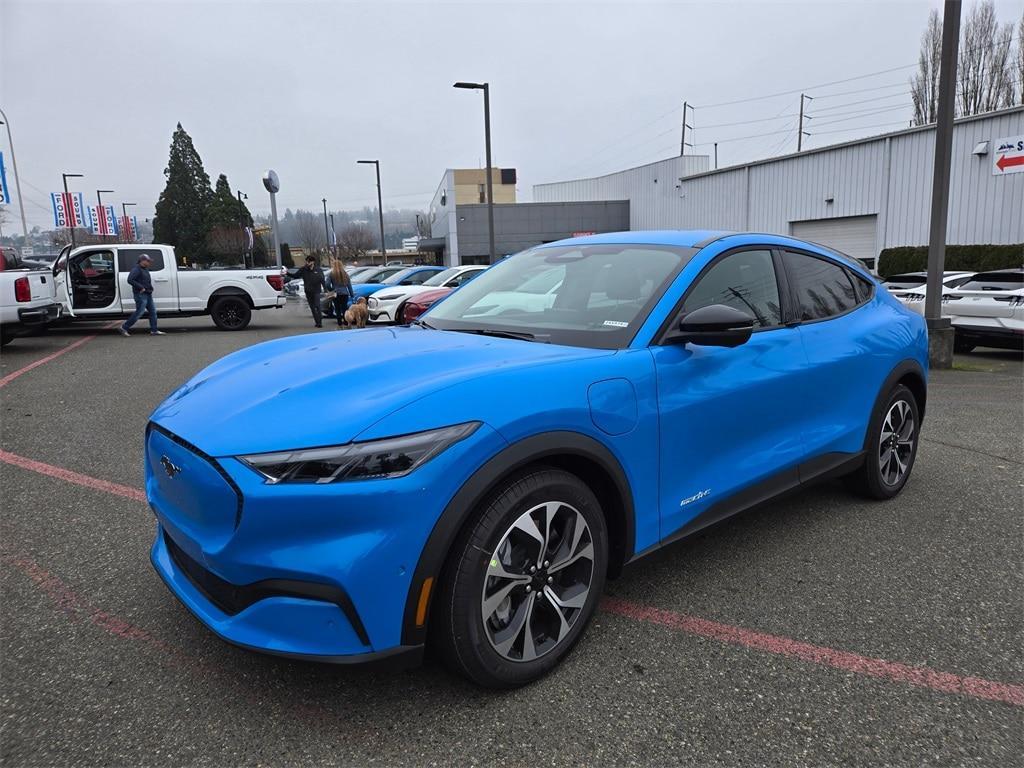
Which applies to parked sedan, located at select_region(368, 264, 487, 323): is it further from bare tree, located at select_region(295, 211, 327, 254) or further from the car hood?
bare tree, located at select_region(295, 211, 327, 254)

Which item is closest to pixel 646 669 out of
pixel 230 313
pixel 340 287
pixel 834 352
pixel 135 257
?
pixel 834 352

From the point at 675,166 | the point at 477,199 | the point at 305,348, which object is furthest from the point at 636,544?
the point at 477,199

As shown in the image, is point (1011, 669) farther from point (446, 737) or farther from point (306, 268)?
point (306, 268)

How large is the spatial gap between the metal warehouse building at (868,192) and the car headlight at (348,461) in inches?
845

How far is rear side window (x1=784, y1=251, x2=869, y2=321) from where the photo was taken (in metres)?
3.50

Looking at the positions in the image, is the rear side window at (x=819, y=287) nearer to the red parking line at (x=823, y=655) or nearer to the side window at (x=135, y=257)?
the red parking line at (x=823, y=655)

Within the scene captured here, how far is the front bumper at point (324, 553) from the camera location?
1.87 meters

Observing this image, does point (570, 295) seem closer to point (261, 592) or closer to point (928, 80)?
point (261, 592)

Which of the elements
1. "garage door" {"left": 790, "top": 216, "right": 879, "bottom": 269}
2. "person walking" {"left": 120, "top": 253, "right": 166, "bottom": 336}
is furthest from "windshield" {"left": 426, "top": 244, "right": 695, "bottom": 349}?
"garage door" {"left": 790, "top": 216, "right": 879, "bottom": 269}

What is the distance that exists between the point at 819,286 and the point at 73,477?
16.0ft

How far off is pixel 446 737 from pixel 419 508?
0.75 meters

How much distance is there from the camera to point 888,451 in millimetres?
4016

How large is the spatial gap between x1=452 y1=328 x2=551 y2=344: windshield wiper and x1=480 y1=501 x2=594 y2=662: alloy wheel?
79 cm

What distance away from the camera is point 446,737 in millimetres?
2059
